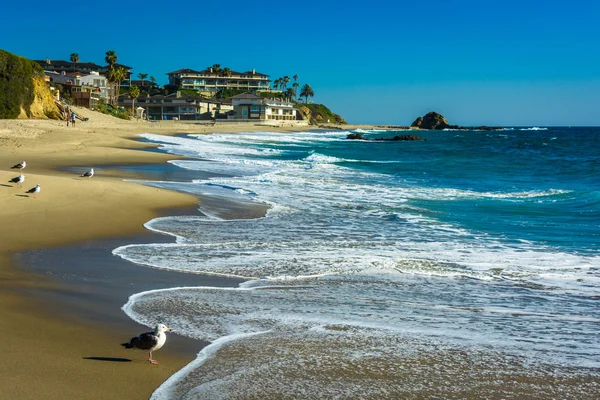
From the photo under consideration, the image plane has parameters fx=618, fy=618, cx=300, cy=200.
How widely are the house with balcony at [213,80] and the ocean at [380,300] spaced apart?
14667cm

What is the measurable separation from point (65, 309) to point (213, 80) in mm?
160010

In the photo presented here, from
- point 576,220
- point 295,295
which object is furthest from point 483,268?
point 576,220

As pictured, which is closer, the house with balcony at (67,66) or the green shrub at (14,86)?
the green shrub at (14,86)

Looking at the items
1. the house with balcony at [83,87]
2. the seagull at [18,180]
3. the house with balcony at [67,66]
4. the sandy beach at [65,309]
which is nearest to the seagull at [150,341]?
the sandy beach at [65,309]

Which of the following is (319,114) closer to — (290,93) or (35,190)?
(290,93)

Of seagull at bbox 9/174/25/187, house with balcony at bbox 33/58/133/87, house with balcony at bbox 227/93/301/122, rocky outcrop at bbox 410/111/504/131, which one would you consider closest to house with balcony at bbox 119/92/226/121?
house with balcony at bbox 227/93/301/122

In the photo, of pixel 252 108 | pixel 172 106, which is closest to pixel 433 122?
pixel 252 108

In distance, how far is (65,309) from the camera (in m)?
7.15

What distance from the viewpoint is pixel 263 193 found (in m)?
20.0

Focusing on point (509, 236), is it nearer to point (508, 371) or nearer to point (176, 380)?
point (508, 371)

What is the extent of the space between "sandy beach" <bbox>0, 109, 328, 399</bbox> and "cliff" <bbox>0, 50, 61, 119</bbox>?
91.8 ft

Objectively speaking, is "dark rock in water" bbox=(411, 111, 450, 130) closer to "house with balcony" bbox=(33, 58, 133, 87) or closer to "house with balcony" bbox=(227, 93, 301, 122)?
"house with balcony" bbox=(227, 93, 301, 122)

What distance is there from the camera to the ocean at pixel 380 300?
563 centimetres

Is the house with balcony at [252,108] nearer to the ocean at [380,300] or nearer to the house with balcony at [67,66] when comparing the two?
the house with balcony at [67,66]
